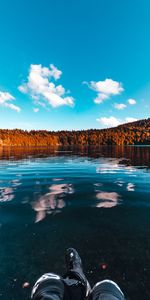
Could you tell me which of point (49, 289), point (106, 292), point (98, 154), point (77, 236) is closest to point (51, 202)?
point (77, 236)

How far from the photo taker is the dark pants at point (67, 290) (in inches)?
120

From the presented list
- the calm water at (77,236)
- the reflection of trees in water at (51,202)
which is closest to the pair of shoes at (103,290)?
the calm water at (77,236)

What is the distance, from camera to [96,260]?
226 inches

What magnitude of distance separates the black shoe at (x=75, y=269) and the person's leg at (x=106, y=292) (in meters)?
0.27

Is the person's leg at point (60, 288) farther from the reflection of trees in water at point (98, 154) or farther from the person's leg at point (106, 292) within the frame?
the reflection of trees in water at point (98, 154)

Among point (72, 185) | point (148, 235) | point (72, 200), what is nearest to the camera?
point (148, 235)

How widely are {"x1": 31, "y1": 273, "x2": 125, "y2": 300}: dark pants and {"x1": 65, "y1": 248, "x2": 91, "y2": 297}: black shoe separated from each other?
15 cm

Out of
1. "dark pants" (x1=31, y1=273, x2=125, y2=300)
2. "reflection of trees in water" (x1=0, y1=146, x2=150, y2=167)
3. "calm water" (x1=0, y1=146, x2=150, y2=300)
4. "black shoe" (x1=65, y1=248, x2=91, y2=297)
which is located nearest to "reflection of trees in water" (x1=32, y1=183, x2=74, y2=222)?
"calm water" (x1=0, y1=146, x2=150, y2=300)

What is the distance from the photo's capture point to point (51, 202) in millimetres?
11242

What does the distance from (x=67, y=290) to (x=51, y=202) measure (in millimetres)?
8178

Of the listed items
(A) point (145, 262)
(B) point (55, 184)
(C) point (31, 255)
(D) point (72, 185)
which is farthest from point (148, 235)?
(B) point (55, 184)

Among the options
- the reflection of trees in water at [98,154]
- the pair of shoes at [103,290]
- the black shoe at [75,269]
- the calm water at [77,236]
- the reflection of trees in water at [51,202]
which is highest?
the reflection of trees in water at [98,154]

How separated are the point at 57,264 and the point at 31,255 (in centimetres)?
95

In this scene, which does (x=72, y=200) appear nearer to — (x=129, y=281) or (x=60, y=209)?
(x=60, y=209)
